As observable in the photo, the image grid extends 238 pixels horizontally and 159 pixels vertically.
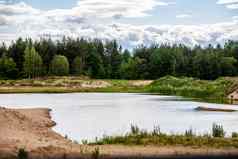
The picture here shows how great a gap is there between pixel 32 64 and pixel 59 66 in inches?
328

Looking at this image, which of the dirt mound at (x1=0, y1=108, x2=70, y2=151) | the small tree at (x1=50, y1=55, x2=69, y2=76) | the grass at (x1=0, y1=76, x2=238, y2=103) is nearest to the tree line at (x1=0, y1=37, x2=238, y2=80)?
the small tree at (x1=50, y1=55, x2=69, y2=76)

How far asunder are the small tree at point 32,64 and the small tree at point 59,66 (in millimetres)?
4298

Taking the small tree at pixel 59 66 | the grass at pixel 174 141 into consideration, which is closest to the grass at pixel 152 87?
the small tree at pixel 59 66

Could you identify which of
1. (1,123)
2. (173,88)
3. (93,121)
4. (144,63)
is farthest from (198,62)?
(1,123)

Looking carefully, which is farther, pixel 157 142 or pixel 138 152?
pixel 157 142

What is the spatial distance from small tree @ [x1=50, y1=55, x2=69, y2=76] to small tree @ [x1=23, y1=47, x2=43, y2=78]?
14.1 ft

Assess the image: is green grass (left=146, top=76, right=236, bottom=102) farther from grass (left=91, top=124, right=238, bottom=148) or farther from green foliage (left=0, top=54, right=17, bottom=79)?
green foliage (left=0, top=54, right=17, bottom=79)

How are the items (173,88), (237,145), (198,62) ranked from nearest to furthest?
(237,145) < (173,88) < (198,62)

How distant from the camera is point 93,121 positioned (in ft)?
148

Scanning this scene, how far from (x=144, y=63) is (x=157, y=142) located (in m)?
146

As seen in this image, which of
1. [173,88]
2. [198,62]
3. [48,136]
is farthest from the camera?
[198,62]

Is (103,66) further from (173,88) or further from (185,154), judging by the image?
(185,154)

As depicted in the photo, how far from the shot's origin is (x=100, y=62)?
17475 cm

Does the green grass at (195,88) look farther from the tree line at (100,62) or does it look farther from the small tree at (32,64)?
the small tree at (32,64)
